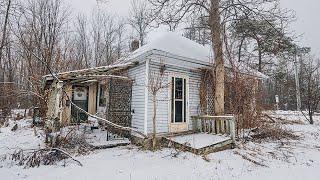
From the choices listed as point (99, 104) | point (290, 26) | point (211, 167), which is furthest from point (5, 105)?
point (290, 26)

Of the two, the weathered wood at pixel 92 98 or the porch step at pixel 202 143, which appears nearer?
the porch step at pixel 202 143

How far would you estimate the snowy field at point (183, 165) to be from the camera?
600 centimetres

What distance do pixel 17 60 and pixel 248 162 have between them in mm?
24288

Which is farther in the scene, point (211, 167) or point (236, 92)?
point (236, 92)

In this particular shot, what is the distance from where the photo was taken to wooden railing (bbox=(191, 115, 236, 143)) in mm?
8906

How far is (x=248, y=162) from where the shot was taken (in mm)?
7246

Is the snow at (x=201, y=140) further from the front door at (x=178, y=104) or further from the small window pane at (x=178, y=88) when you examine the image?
the small window pane at (x=178, y=88)

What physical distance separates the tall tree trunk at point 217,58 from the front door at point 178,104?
1.34 m

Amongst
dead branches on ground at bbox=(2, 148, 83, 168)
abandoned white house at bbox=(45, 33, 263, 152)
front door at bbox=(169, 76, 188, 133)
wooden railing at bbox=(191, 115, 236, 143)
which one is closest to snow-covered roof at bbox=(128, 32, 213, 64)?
abandoned white house at bbox=(45, 33, 263, 152)

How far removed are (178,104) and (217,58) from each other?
2.58 m

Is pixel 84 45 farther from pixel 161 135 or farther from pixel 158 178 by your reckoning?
pixel 158 178

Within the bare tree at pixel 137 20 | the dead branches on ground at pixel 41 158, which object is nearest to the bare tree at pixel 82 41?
the bare tree at pixel 137 20

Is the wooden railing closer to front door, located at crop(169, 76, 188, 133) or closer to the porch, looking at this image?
the porch

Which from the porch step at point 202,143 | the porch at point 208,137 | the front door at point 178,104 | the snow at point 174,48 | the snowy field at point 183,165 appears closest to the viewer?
the snowy field at point 183,165
